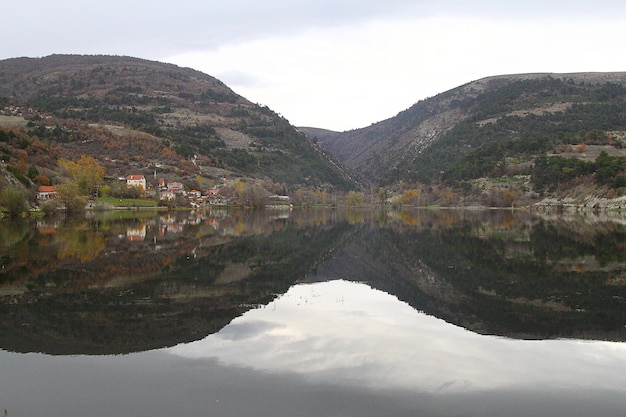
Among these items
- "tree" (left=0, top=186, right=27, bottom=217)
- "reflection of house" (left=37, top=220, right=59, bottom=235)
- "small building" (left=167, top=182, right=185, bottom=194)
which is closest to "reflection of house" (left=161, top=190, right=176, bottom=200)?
"small building" (left=167, top=182, right=185, bottom=194)

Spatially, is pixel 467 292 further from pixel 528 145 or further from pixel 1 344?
pixel 528 145

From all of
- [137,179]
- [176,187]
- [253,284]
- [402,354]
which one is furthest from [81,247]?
[176,187]

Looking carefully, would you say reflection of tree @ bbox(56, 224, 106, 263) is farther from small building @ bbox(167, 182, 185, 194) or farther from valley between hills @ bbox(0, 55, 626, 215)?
small building @ bbox(167, 182, 185, 194)

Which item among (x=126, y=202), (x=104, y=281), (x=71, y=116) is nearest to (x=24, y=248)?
(x=104, y=281)

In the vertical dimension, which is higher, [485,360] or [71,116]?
[71,116]

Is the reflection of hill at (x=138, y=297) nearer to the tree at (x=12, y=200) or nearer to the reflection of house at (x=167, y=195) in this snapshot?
the tree at (x=12, y=200)

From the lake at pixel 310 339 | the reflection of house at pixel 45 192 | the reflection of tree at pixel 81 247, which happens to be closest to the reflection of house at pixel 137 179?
the reflection of house at pixel 45 192
